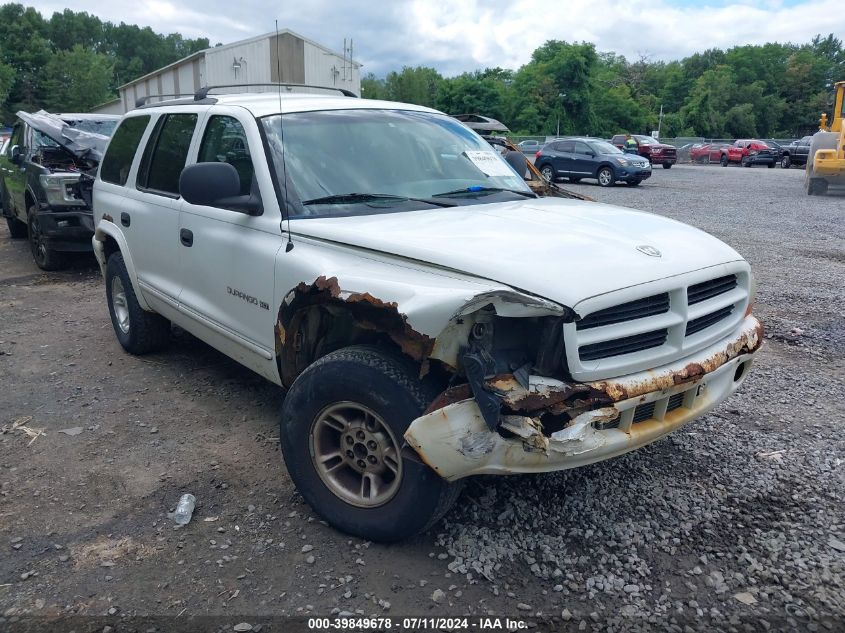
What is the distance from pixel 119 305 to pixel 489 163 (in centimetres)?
319

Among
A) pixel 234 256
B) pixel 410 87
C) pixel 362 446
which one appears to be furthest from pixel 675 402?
pixel 410 87

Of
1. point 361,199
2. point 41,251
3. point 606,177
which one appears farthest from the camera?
point 606,177

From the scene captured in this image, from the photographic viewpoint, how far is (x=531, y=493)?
132 inches

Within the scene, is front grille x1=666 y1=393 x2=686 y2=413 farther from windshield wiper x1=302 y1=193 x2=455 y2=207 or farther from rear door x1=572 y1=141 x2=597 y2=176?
rear door x1=572 y1=141 x2=597 y2=176

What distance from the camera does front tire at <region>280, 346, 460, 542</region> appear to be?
8.79 ft

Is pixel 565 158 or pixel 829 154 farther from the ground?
pixel 829 154

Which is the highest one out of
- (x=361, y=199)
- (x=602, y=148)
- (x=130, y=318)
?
(x=602, y=148)

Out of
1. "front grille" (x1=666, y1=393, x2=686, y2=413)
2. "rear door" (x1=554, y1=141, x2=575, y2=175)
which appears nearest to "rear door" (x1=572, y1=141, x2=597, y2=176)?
"rear door" (x1=554, y1=141, x2=575, y2=175)

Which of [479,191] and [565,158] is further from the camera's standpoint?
[565,158]

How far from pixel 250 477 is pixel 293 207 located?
140 cm

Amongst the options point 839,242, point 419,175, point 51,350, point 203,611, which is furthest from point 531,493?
point 839,242

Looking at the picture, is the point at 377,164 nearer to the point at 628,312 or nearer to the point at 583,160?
the point at 628,312

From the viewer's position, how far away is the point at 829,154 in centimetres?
1788

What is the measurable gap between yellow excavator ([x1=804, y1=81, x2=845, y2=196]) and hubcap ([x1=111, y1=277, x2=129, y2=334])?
17.9 m
